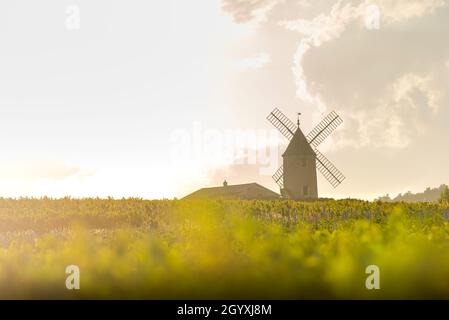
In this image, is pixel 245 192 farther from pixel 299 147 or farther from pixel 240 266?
pixel 240 266

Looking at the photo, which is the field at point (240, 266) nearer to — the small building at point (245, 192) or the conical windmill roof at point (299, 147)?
the conical windmill roof at point (299, 147)

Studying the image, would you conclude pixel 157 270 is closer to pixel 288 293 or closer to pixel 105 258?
pixel 105 258

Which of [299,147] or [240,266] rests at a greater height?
[299,147]

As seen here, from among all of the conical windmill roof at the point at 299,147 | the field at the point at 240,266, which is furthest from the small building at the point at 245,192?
the field at the point at 240,266

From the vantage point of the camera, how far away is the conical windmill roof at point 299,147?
49594 mm

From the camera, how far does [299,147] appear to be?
49.9m

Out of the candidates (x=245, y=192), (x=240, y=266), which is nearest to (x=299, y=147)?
(x=245, y=192)

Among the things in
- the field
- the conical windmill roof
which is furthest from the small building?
the field

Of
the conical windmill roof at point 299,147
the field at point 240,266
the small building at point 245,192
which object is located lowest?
the field at point 240,266

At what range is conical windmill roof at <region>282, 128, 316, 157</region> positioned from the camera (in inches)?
1953

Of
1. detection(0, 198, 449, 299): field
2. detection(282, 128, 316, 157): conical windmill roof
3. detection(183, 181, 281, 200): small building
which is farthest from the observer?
detection(183, 181, 281, 200): small building

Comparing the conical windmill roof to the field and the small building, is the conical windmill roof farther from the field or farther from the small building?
the field

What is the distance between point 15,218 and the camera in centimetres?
2466
